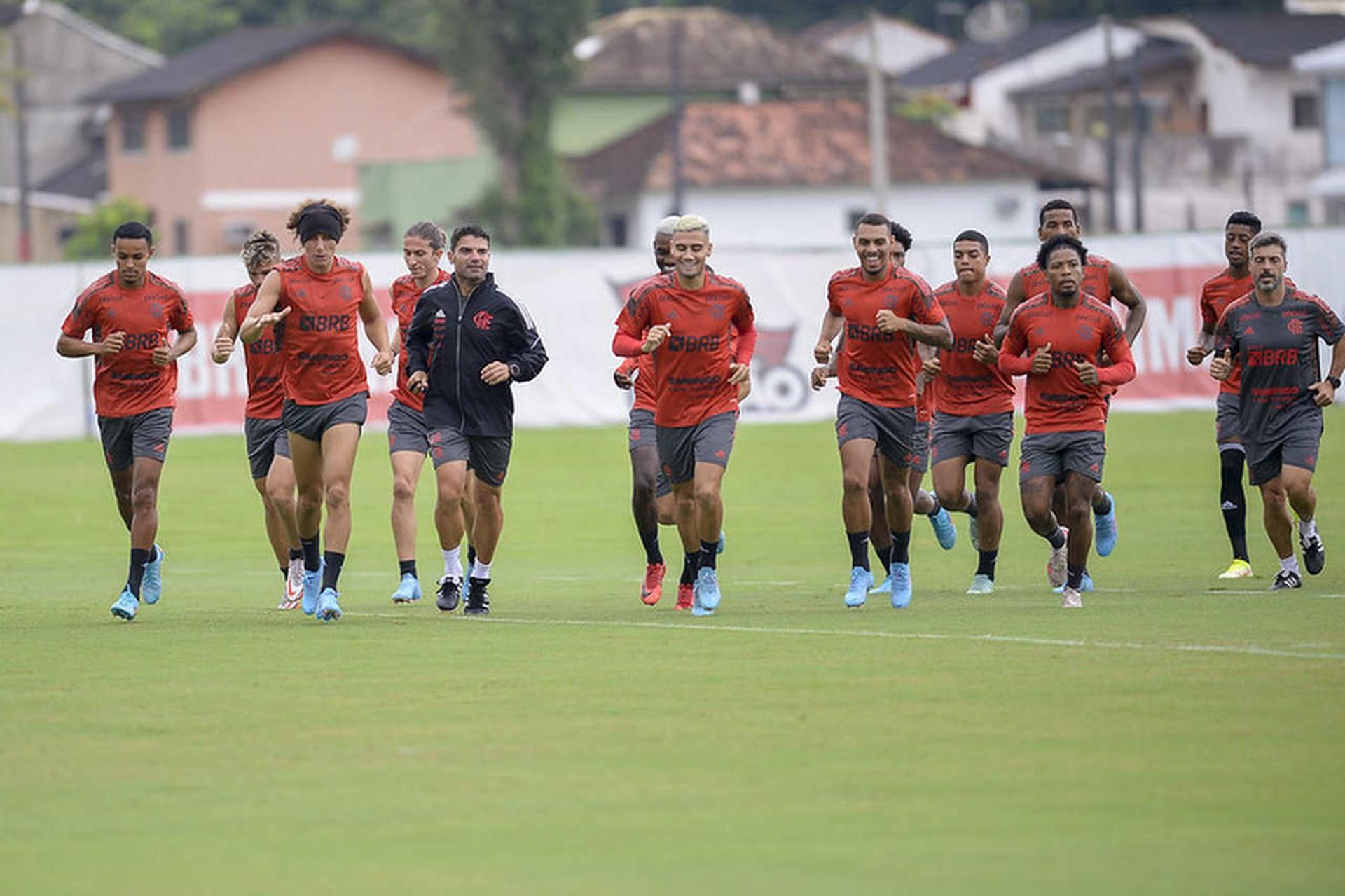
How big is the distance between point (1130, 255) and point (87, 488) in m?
15.5

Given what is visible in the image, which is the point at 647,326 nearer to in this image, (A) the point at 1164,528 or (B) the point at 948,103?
(A) the point at 1164,528

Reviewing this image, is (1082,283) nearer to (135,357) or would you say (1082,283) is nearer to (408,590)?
(408,590)

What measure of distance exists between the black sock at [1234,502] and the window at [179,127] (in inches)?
2739

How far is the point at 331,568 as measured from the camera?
13891mm

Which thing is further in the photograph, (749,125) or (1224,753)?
(749,125)

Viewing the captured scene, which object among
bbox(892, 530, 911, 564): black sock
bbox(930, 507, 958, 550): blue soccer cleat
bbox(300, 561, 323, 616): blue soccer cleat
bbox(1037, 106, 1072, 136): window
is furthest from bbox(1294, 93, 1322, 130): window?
bbox(300, 561, 323, 616): blue soccer cleat

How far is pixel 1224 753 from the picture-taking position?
895 cm

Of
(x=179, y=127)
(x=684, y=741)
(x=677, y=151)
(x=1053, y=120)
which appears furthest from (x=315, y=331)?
(x=1053, y=120)

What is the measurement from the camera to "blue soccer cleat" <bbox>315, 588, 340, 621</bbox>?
13.8 metres

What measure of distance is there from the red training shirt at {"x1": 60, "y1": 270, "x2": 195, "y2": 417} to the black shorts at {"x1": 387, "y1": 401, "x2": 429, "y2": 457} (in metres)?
1.48

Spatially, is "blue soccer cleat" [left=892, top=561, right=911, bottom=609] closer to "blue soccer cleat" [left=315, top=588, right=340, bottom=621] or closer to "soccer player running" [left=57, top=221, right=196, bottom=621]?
"blue soccer cleat" [left=315, top=588, right=340, bottom=621]

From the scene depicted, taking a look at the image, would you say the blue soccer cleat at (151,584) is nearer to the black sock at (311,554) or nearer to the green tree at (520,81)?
the black sock at (311,554)

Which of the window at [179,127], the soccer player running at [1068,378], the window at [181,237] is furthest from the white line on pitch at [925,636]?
the window at [179,127]

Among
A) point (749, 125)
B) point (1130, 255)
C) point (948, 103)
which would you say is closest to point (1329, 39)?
point (948, 103)
